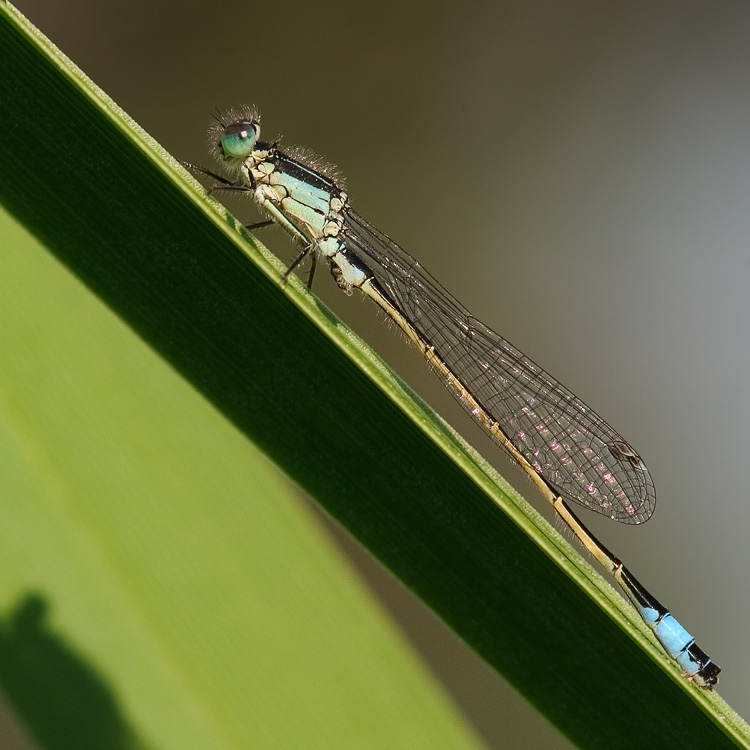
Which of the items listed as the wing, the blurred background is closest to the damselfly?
the wing

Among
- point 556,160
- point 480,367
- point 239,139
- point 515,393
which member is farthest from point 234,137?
point 556,160

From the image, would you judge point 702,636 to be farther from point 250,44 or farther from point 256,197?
point 250,44

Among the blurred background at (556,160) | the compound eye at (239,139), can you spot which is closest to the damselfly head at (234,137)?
the compound eye at (239,139)

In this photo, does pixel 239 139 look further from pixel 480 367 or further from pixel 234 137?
pixel 480 367

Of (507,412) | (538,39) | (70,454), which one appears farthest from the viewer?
(538,39)

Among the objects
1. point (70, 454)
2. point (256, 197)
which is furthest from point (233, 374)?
point (256, 197)

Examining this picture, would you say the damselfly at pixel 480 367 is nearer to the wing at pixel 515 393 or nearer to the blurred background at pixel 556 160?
the wing at pixel 515 393
